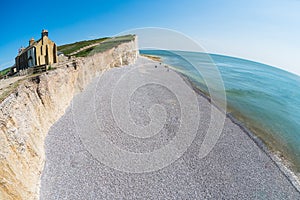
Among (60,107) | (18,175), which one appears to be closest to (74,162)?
(18,175)

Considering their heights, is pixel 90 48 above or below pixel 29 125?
above

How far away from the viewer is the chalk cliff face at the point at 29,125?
6.29 meters

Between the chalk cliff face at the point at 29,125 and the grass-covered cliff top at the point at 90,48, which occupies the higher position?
the grass-covered cliff top at the point at 90,48

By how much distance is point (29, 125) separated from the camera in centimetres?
868

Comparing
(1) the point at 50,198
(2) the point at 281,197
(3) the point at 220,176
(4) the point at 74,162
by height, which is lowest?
(2) the point at 281,197

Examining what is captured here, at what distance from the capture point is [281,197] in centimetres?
945

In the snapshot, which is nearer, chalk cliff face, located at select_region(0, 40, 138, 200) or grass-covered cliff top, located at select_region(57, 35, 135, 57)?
chalk cliff face, located at select_region(0, 40, 138, 200)

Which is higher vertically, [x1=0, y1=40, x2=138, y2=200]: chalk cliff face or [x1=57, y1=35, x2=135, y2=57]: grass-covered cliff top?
[x1=57, y1=35, x2=135, y2=57]: grass-covered cliff top

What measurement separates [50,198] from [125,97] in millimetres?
11548

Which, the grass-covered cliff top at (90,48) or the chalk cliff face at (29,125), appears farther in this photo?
the grass-covered cliff top at (90,48)

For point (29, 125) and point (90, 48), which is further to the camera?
point (90, 48)

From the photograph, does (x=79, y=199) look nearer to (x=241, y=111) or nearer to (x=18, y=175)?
(x=18, y=175)

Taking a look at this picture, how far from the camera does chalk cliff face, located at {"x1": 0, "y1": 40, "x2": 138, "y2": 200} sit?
629cm

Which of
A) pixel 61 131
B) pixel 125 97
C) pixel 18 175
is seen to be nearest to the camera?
pixel 18 175
